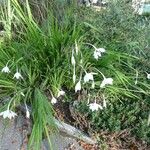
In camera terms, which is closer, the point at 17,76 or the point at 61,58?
the point at 17,76

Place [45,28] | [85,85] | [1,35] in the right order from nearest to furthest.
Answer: [85,85] < [45,28] < [1,35]

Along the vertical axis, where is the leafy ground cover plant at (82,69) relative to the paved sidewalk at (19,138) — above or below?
above

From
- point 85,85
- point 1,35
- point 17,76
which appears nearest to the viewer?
point 17,76

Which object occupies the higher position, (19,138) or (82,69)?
(82,69)

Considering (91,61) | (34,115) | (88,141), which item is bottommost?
(88,141)

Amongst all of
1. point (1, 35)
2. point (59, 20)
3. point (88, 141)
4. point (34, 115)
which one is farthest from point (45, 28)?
point (88, 141)

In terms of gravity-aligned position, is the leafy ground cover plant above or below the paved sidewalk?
above

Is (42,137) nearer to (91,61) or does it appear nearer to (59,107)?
(59,107)

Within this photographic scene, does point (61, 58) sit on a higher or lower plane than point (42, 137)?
higher
